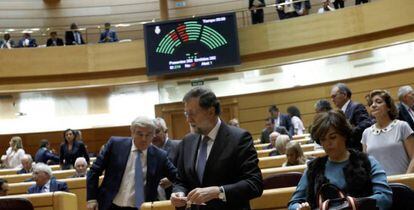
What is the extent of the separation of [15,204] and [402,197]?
8.63 feet

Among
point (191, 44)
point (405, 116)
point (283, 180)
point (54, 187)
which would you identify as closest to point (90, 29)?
point (191, 44)

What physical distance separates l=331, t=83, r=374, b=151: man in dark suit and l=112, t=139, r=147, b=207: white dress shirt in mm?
1830

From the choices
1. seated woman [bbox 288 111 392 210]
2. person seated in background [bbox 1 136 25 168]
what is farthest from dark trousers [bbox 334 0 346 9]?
seated woman [bbox 288 111 392 210]

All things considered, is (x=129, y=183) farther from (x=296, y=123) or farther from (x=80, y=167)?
(x=296, y=123)

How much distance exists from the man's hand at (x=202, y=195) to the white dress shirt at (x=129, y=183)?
4.46 feet

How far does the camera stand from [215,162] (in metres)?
3.15

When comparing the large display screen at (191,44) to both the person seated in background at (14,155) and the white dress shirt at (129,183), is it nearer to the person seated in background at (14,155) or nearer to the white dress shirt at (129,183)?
the person seated in background at (14,155)

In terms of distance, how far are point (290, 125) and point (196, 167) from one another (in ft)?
25.9

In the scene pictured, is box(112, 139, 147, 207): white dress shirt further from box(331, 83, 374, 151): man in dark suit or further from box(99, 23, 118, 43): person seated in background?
box(99, 23, 118, 43): person seated in background

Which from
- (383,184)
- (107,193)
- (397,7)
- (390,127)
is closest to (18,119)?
(397,7)

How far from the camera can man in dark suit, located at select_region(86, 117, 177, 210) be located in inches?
166

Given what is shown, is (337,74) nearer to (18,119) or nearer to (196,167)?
(18,119)

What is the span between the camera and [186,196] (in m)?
3.18

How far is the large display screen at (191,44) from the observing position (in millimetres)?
13242
